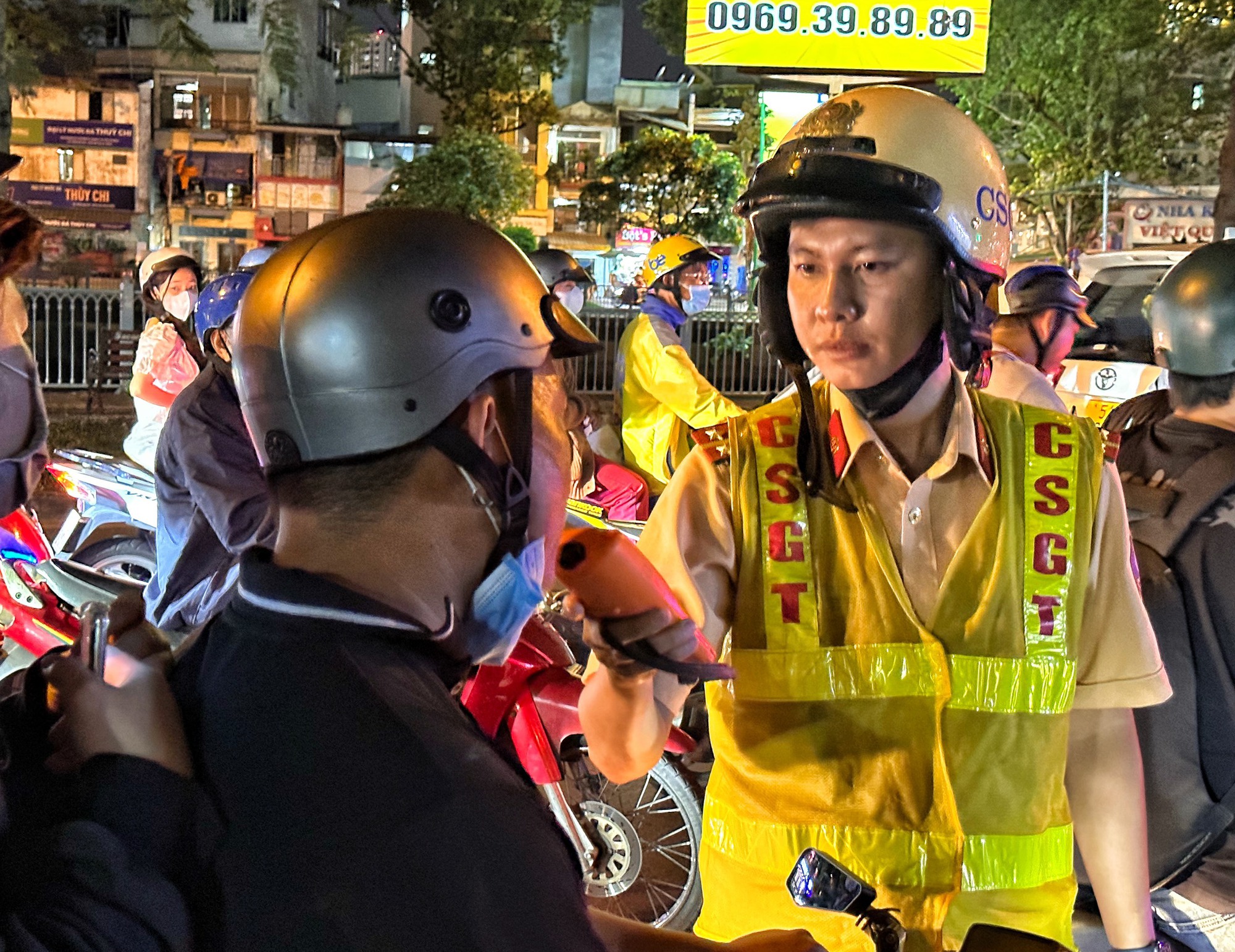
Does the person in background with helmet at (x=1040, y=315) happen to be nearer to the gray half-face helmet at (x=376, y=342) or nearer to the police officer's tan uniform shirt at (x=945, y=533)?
the police officer's tan uniform shirt at (x=945, y=533)

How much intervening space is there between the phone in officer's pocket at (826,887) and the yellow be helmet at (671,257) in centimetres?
656

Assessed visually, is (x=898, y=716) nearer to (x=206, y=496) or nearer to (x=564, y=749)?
(x=564, y=749)

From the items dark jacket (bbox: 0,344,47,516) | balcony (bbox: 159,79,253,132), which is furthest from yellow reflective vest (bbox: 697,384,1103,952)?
balcony (bbox: 159,79,253,132)

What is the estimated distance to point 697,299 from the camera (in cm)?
851

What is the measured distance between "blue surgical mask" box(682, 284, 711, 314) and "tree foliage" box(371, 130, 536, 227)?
23.5 m

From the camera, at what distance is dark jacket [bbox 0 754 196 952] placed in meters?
1.21

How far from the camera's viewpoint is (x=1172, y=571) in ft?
9.82

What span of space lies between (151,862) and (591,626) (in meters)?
0.76

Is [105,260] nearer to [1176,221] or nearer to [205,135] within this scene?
[205,135]

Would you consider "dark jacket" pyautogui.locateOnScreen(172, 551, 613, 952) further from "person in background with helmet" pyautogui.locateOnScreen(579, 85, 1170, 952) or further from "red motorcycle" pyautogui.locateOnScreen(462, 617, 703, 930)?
"red motorcycle" pyautogui.locateOnScreen(462, 617, 703, 930)

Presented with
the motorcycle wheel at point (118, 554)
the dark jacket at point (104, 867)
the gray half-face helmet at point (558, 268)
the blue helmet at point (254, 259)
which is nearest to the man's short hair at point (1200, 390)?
the dark jacket at point (104, 867)

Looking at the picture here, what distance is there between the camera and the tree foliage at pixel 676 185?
111 feet

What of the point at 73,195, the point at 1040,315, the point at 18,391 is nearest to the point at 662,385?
the point at 1040,315

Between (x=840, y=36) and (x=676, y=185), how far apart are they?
22.1m
